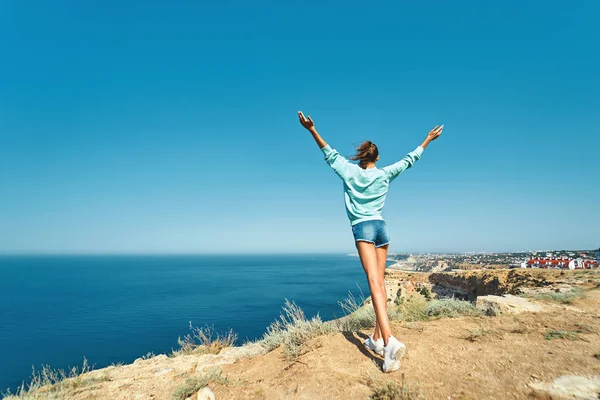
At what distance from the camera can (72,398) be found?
A: 388 centimetres

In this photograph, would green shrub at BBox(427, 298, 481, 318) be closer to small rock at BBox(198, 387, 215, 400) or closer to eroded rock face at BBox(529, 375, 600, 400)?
eroded rock face at BBox(529, 375, 600, 400)

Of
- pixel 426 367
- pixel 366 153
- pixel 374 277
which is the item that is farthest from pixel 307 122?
pixel 426 367

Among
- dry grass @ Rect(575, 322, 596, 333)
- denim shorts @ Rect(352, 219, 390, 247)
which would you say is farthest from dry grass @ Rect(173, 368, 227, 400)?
dry grass @ Rect(575, 322, 596, 333)

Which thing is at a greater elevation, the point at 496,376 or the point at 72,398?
the point at 496,376

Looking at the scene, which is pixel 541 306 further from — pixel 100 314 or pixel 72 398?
pixel 100 314

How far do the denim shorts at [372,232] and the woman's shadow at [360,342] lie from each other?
128 centimetres

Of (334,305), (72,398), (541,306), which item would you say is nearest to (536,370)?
(541,306)

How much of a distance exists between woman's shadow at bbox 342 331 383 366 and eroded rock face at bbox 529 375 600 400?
1.37m

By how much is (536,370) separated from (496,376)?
431 millimetres

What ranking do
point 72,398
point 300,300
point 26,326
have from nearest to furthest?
1. point 72,398
2. point 26,326
3. point 300,300

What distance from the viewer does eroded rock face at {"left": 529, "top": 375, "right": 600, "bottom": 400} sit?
7.46 feet

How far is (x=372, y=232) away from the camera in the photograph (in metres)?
3.20

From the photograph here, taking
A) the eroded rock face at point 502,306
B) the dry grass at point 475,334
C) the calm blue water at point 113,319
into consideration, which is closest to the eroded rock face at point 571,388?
the dry grass at point 475,334

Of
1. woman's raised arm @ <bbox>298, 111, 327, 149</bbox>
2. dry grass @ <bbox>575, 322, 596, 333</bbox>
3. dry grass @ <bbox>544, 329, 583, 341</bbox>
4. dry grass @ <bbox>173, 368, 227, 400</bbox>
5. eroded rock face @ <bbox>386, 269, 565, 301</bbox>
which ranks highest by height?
woman's raised arm @ <bbox>298, 111, 327, 149</bbox>
